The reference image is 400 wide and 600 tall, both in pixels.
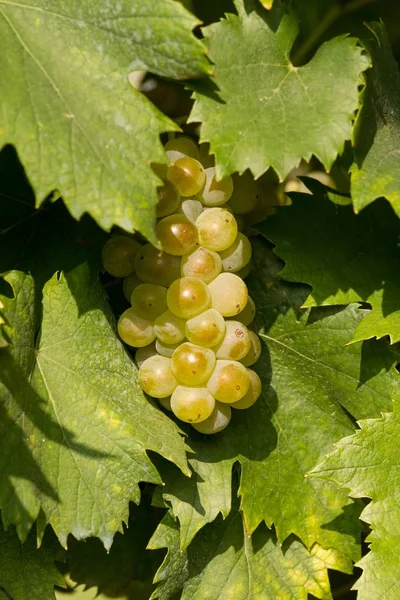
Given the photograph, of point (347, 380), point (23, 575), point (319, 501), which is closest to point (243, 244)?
point (347, 380)

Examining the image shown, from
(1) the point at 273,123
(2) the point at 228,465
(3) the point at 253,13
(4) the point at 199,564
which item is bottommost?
(4) the point at 199,564

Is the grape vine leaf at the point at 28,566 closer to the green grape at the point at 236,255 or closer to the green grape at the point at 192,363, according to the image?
the green grape at the point at 192,363

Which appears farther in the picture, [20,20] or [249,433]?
[249,433]

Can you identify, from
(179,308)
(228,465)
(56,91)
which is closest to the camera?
(56,91)

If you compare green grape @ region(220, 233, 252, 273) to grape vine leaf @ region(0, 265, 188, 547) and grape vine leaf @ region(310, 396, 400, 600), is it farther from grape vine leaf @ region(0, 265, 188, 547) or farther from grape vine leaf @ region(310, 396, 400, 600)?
grape vine leaf @ region(310, 396, 400, 600)

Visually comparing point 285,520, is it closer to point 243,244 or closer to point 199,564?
point 199,564

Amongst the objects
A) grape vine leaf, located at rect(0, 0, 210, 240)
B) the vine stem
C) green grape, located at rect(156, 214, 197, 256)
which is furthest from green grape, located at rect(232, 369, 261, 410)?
the vine stem

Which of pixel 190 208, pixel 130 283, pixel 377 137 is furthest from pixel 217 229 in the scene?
pixel 377 137

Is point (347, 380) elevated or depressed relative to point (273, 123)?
depressed
